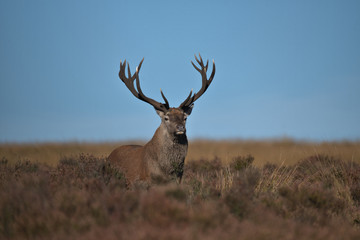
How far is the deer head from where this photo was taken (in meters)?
7.73

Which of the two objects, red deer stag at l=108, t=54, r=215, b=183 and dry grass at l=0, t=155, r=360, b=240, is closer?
dry grass at l=0, t=155, r=360, b=240

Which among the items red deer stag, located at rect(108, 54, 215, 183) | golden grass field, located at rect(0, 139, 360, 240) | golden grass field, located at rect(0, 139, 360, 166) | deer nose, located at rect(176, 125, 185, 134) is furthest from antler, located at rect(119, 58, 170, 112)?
golden grass field, located at rect(0, 139, 360, 166)

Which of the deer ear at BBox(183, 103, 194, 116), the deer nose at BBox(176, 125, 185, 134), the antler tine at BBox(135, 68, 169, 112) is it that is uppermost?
the antler tine at BBox(135, 68, 169, 112)

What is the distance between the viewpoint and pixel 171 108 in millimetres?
8078

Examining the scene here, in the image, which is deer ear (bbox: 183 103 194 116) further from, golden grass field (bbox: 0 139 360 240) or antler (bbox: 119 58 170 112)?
golden grass field (bbox: 0 139 360 240)

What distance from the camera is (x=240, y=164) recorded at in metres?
9.79

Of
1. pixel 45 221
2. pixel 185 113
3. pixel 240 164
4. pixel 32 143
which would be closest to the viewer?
pixel 45 221

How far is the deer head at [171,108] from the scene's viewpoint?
304 inches

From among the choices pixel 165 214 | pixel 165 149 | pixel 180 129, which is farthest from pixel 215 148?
pixel 165 214

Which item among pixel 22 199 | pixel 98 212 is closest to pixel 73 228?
pixel 98 212

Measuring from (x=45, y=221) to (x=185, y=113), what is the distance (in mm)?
4387

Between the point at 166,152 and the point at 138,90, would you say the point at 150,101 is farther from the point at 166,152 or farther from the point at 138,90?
the point at 166,152

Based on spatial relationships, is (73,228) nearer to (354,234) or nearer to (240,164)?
(354,234)

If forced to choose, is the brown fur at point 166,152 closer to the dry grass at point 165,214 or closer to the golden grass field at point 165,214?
the golden grass field at point 165,214
